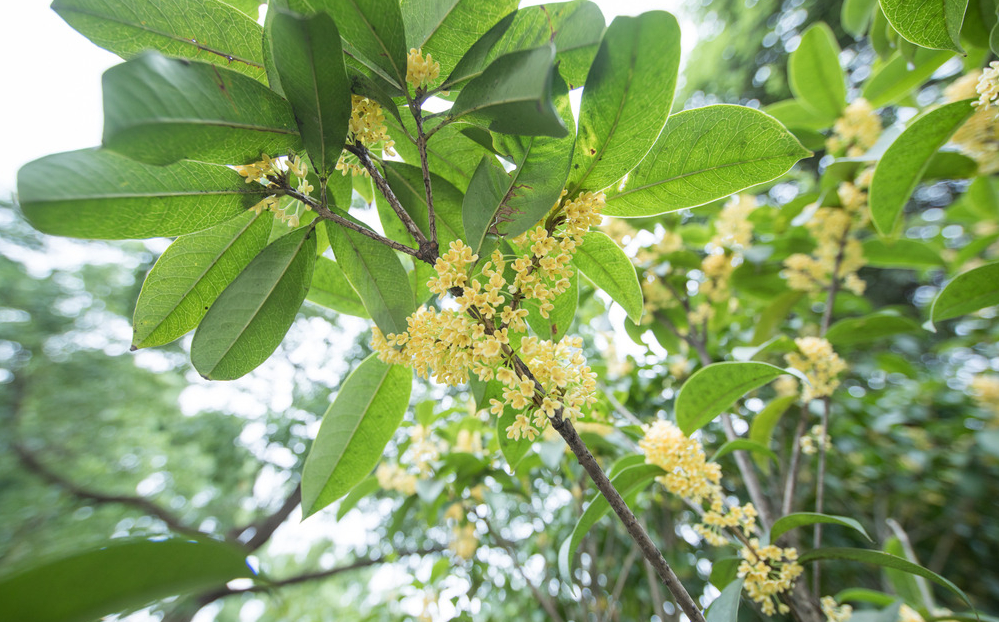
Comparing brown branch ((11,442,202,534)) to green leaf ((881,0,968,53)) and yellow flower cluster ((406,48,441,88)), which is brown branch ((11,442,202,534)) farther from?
green leaf ((881,0,968,53))

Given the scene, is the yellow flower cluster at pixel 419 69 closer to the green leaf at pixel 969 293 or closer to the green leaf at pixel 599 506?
the green leaf at pixel 599 506

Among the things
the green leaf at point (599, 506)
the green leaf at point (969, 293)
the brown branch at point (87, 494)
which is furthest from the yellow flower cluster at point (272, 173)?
the brown branch at point (87, 494)

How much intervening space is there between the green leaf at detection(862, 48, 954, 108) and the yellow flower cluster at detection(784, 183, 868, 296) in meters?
0.41

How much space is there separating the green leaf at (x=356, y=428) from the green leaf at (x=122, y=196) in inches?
15.5

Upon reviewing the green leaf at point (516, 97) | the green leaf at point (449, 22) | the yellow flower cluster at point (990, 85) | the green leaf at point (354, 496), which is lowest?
the green leaf at point (354, 496)

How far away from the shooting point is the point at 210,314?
76 centimetres

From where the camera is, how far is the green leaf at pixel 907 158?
107 centimetres

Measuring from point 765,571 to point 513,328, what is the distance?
806 mm

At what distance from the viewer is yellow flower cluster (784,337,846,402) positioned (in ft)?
4.24

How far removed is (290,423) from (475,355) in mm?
4705

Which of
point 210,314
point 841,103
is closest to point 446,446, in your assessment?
point 210,314

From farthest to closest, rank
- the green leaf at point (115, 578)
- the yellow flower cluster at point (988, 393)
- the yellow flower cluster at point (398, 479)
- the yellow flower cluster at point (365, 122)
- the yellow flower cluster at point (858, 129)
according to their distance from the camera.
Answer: the yellow flower cluster at point (988, 393)
the yellow flower cluster at point (398, 479)
the yellow flower cluster at point (858, 129)
the yellow flower cluster at point (365, 122)
the green leaf at point (115, 578)

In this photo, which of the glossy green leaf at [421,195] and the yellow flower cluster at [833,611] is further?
the yellow flower cluster at [833,611]

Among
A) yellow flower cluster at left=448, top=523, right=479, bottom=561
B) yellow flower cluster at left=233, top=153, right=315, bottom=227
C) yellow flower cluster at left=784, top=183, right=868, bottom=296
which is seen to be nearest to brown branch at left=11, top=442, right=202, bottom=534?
yellow flower cluster at left=448, top=523, right=479, bottom=561
